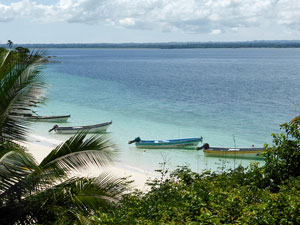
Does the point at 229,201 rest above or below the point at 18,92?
below

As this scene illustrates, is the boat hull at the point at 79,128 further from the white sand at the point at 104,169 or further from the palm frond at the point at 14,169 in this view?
the palm frond at the point at 14,169

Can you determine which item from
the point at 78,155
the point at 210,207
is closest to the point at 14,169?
the point at 78,155

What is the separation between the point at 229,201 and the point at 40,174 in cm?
280

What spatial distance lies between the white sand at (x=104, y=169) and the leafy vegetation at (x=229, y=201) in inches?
233

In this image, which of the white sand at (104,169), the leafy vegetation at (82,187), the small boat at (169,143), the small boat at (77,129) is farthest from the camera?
the small boat at (77,129)

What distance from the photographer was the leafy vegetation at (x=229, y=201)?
177 inches

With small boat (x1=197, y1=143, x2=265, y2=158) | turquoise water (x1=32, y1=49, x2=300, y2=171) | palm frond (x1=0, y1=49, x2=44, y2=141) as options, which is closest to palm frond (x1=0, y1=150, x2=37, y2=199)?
palm frond (x1=0, y1=49, x2=44, y2=141)

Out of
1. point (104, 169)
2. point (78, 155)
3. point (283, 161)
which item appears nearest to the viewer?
point (78, 155)

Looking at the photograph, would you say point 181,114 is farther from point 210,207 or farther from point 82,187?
point 210,207

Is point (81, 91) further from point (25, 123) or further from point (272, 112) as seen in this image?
point (25, 123)

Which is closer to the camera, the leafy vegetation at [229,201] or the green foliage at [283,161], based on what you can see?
the leafy vegetation at [229,201]

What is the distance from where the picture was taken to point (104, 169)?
15.7m

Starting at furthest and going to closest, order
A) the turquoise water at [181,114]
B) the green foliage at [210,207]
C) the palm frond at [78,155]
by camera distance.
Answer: the turquoise water at [181,114], the palm frond at [78,155], the green foliage at [210,207]

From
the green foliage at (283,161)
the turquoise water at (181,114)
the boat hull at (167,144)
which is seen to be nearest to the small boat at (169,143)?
the boat hull at (167,144)
